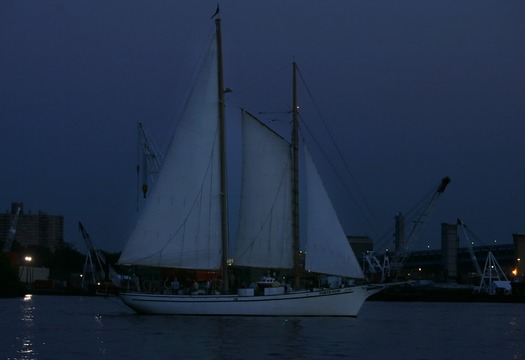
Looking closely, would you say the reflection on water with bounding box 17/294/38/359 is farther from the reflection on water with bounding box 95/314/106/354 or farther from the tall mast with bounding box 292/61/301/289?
the tall mast with bounding box 292/61/301/289

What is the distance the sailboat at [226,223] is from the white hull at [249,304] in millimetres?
79

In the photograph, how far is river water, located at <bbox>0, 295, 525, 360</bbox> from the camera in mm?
52625

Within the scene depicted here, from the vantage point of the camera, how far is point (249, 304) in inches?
3125

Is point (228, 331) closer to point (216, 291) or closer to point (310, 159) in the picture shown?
point (216, 291)

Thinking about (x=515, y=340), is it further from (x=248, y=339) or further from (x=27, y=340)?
(x=27, y=340)

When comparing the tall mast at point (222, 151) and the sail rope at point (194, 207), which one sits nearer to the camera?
the sail rope at point (194, 207)

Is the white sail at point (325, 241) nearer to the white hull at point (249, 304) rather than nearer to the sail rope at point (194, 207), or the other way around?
the white hull at point (249, 304)

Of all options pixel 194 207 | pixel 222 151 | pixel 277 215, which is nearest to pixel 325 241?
pixel 277 215

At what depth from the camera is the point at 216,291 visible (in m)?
81.8

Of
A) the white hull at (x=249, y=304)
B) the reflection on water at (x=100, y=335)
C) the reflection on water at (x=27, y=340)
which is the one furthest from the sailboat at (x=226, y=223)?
the reflection on water at (x=27, y=340)

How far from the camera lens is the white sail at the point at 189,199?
80.4 meters

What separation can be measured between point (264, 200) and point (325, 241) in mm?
6221

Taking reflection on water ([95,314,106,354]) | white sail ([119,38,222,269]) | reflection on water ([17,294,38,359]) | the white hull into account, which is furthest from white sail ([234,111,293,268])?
reflection on water ([17,294,38,359])

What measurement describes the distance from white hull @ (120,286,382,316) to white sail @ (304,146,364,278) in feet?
6.81
